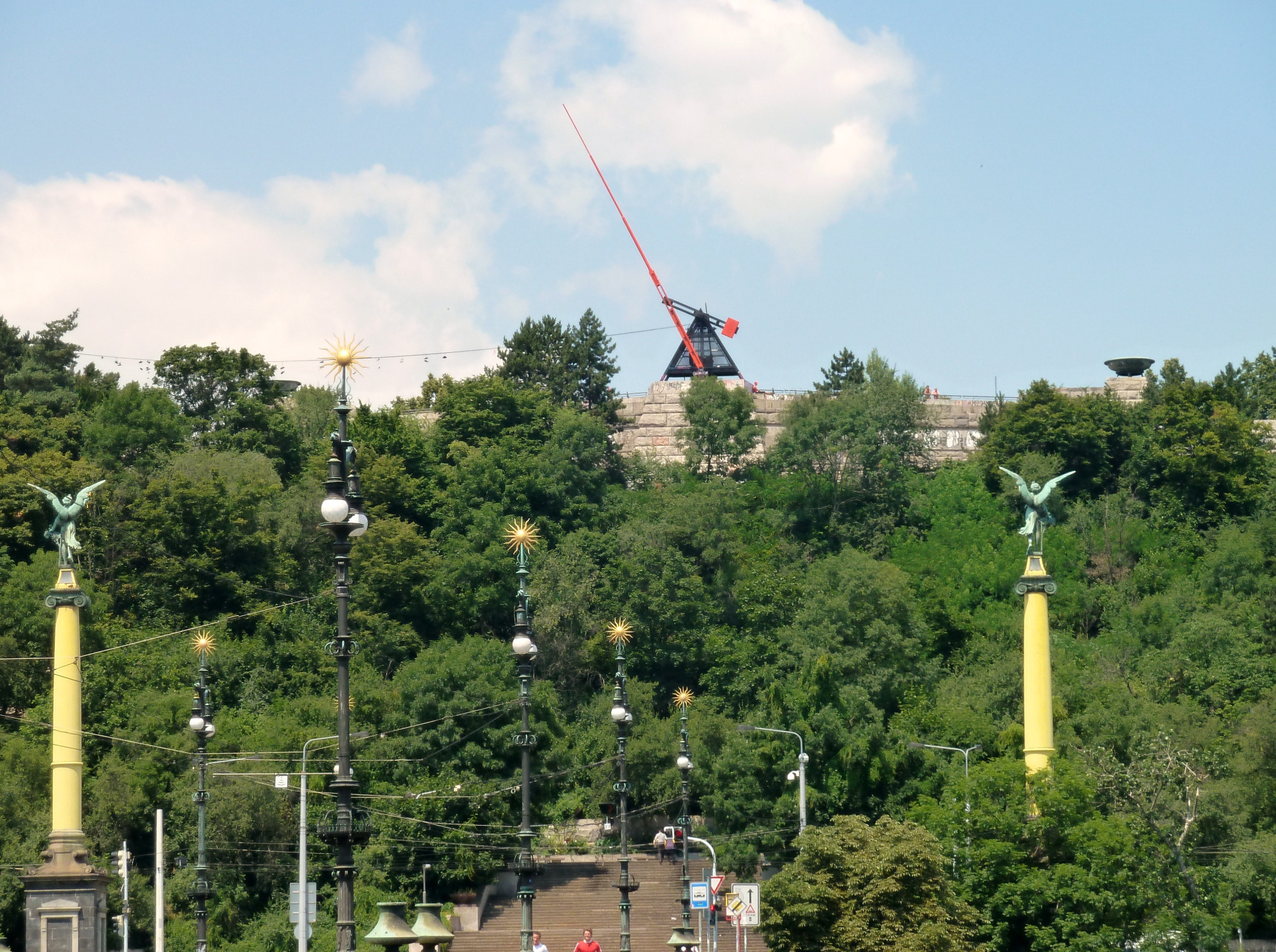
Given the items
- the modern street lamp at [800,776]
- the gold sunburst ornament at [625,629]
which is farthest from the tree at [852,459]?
the modern street lamp at [800,776]

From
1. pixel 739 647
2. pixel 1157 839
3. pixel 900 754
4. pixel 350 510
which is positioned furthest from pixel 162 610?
pixel 350 510

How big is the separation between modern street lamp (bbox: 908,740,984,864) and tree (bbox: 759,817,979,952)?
375 centimetres

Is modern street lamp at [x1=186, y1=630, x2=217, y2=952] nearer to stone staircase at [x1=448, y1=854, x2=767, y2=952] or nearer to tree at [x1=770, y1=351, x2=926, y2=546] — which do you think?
stone staircase at [x1=448, y1=854, x2=767, y2=952]

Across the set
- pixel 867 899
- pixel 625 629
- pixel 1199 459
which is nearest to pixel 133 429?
pixel 625 629

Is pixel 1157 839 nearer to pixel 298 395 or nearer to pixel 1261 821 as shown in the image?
pixel 1261 821

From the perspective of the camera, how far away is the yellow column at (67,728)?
49.7 metres

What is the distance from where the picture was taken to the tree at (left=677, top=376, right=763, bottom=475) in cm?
8450

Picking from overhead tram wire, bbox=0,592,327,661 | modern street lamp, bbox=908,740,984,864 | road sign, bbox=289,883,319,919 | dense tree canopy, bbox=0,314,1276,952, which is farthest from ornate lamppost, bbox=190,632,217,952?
modern street lamp, bbox=908,740,984,864

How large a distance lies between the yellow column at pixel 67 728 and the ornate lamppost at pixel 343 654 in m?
28.3

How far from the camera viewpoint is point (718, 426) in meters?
84.5

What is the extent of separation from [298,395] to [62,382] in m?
11.4

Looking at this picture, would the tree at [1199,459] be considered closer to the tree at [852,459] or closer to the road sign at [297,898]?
the tree at [852,459]

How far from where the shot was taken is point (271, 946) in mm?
52719

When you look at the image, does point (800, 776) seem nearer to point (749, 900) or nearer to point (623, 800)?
point (749, 900)
